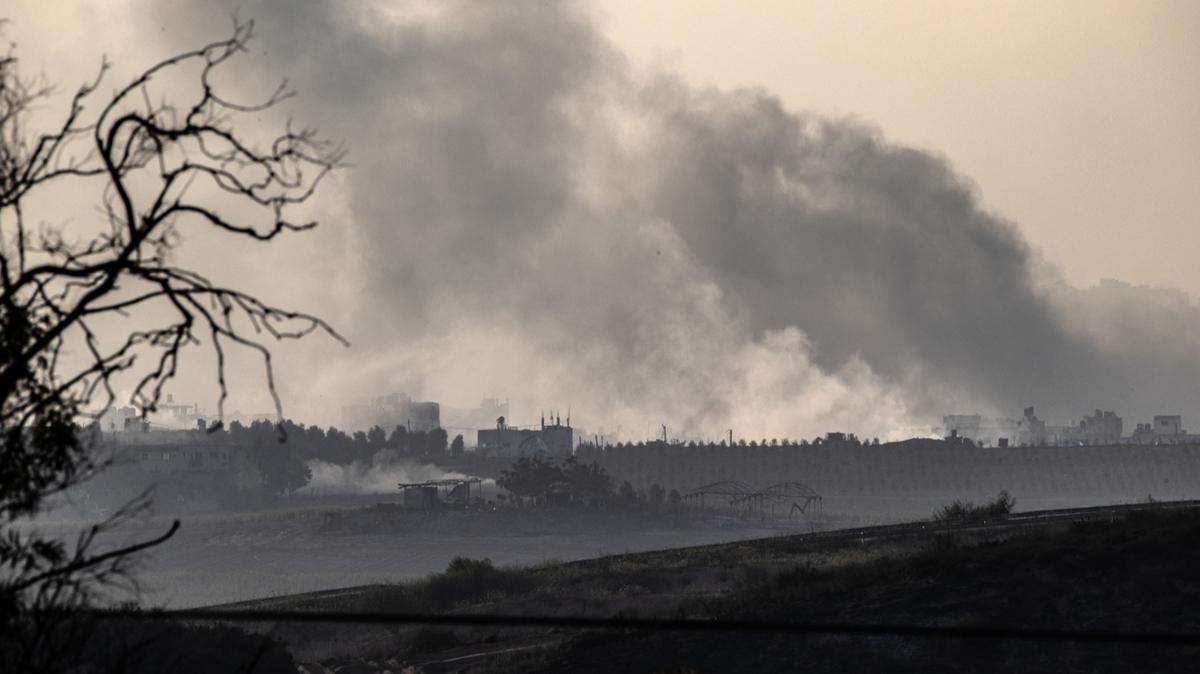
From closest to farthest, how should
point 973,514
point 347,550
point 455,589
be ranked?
1. point 455,589
2. point 973,514
3. point 347,550

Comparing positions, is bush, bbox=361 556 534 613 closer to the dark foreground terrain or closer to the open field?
the dark foreground terrain

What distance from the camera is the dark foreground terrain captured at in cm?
4572

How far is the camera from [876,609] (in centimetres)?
5131

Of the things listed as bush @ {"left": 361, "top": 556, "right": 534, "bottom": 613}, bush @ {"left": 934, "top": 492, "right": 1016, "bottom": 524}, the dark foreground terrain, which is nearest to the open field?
bush @ {"left": 361, "top": 556, "right": 534, "bottom": 613}

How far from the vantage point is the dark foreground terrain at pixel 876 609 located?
150 feet

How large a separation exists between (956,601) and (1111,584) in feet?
16.0

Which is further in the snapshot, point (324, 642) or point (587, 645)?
point (324, 642)

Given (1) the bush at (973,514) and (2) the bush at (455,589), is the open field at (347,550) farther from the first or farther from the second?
(1) the bush at (973,514)

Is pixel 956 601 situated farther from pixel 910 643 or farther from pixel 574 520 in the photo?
pixel 574 520

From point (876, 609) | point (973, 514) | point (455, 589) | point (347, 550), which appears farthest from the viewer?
point (347, 550)

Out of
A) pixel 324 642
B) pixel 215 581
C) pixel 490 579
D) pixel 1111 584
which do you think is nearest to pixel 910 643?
pixel 1111 584

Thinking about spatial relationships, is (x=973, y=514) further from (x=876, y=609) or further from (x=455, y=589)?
(x=876, y=609)

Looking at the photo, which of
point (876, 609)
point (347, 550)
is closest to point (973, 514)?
point (876, 609)

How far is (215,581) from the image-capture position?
16150 centimetres
